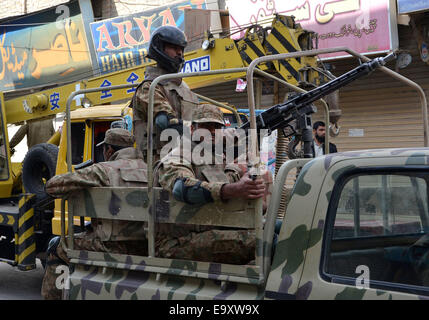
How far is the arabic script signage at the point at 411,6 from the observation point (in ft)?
28.5

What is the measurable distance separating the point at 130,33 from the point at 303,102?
35.8ft

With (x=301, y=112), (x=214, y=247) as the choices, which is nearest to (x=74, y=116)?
(x=301, y=112)

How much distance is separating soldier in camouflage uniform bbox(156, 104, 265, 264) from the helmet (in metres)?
0.98

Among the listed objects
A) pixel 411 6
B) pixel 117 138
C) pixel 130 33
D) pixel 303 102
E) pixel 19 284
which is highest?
pixel 130 33

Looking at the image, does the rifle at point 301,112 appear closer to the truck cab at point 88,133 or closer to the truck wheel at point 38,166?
the truck cab at point 88,133

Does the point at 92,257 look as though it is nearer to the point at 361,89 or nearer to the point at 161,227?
the point at 161,227

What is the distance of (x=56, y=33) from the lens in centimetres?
1598

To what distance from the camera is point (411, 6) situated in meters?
8.77

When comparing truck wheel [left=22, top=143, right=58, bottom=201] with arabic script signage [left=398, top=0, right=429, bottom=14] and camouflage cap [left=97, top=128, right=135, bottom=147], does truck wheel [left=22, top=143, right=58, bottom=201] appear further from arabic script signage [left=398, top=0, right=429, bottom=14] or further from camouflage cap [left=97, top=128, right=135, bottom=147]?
Result: arabic script signage [left=398, top=0, right=429, bottom=14]

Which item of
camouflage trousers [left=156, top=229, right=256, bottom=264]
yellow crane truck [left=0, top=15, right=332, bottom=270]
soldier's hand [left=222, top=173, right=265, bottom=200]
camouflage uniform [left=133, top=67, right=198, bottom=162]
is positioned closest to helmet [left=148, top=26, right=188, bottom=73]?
camouflage uniform [left=133, top=67, right=198, bottom=162]

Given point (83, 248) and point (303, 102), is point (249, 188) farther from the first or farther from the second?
point (83, 248)

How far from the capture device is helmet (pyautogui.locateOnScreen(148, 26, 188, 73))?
3.95 meters

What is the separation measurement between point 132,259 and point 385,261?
128 centimetres

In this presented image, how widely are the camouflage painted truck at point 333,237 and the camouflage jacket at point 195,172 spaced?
105 millimetres
